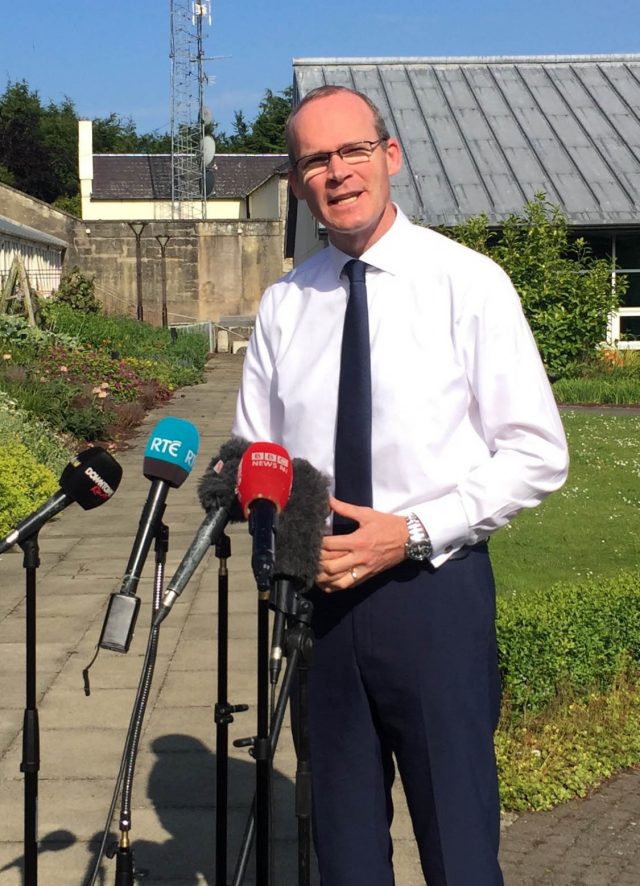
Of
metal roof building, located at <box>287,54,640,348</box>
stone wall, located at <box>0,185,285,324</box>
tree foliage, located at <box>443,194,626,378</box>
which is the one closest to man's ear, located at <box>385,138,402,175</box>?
tree foliage, located at <box>443,194,626,378</box>

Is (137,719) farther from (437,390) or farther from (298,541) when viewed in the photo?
(437,390)

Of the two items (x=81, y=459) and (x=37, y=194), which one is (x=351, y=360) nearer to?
(x=81, y=459)

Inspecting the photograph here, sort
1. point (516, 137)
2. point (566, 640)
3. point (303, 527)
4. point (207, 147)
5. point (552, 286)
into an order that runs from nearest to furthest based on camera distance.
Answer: point (303, 527)
point (566, 640)
point (552, 286)
point (516, 137)
point (207, 147)

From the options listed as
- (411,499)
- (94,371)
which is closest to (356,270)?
(411,499)

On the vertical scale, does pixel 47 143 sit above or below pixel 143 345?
above

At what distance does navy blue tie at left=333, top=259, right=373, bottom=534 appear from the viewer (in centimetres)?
246

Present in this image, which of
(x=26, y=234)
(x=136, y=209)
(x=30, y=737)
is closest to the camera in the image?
(x=30, y=737)

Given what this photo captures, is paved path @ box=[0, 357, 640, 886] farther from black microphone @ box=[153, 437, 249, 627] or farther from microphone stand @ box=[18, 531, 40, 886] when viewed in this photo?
black microphone @ box=[153, 437, 249, 627]

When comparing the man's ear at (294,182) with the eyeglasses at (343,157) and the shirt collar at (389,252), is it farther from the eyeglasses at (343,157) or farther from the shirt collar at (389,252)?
the shirt collar at (389,252)

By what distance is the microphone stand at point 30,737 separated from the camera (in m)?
2.57

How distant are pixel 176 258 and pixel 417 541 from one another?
35731 mm

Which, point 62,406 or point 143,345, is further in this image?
point 143,345

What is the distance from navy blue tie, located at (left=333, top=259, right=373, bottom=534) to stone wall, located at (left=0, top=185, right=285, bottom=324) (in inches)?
1381

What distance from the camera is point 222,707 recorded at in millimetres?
2666
